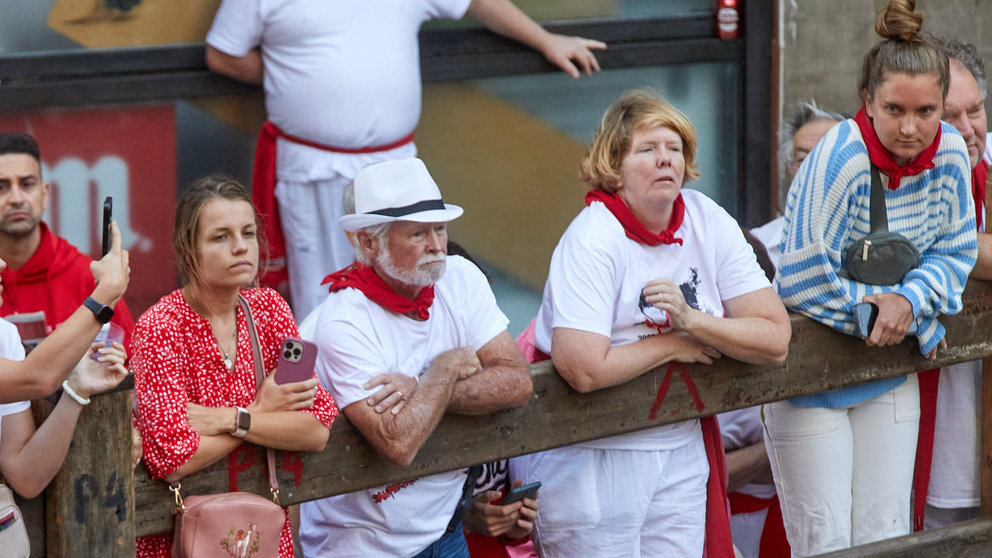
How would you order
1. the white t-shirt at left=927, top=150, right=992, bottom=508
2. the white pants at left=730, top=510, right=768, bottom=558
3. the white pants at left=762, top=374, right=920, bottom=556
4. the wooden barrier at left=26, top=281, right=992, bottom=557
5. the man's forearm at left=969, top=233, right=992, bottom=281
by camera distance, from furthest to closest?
the white pants at left=730, top=510, right=768, bottom=558
the white t-shirt at left=927, top=150, right=992, bottom=508
the man's forearm at left=969, top=233, right=992, bottom=281
the white pants at left=762, top=374, right=920, bottom=556
the wooden barrier at left=26, top=281, right=992, bottom=557

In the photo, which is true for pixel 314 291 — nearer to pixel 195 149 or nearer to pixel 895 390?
pixel 195 149

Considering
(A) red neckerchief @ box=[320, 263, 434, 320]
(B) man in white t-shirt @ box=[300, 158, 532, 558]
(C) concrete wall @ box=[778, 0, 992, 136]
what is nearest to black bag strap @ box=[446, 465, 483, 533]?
(B) man in white t-shirt @ box=[300, 158, 532, 558]

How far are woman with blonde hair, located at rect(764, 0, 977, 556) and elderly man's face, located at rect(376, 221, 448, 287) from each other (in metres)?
1.07

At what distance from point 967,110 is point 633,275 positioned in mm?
1495

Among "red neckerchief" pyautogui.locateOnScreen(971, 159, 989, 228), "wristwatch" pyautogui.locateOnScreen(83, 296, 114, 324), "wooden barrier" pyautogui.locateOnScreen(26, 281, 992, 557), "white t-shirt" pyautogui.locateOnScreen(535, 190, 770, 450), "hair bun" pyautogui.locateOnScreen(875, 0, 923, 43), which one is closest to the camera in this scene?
"wristwatch" pyautogui.locateOnScreen(83, 296, 114, 324)

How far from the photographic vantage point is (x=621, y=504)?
3.60 meters

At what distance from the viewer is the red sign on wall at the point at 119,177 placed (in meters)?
4.96

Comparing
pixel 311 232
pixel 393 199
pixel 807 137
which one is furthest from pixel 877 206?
pixel 311 232

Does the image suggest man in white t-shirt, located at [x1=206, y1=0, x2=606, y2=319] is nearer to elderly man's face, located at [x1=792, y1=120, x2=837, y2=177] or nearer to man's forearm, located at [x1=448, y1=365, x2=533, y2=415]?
elderly man's face, located at [x1=792, y1=120, x2=837, y2=177]

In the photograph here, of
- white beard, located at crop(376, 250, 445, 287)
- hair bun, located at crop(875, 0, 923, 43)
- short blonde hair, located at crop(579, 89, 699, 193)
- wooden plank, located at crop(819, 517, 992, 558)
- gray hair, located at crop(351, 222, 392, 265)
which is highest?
hair bun, located at crop(875, 0, 923, 43)

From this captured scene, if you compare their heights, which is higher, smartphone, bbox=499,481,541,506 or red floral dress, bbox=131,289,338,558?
red floral dress, bbox=131,289,338,558

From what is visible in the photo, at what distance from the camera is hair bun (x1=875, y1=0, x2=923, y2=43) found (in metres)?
3.72

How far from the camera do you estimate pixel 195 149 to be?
17.1ft

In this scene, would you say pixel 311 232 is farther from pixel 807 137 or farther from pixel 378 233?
pixel 807 137
